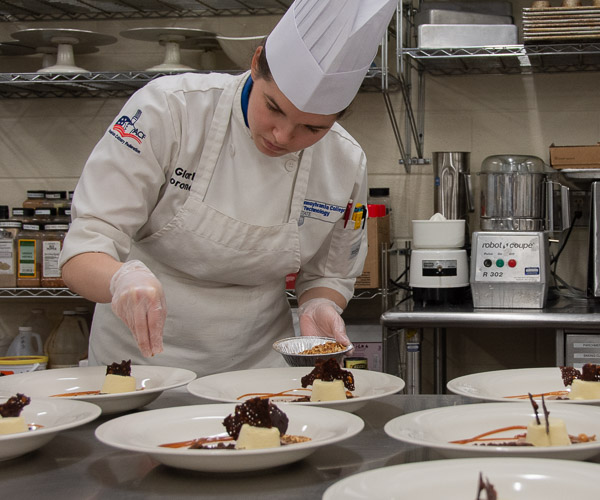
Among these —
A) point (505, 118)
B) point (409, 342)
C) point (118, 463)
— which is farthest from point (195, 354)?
point (505, 118)

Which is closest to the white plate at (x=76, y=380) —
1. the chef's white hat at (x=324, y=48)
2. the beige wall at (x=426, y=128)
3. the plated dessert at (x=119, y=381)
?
the plated dessert at (x=119, y=381)

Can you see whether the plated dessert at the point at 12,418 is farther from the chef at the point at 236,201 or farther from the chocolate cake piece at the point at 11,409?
the chef at the point at 236,201

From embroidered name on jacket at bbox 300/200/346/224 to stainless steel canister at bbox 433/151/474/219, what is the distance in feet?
3.58

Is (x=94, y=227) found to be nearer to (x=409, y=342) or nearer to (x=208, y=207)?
(x=208, y=207)

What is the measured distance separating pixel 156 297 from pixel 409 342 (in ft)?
4.70

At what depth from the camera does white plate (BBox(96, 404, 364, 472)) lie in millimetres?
773

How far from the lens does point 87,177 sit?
1435 millimetres

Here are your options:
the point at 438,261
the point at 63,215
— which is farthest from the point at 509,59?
the point at 63,215

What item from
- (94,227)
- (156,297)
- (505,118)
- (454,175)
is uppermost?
(505,118)

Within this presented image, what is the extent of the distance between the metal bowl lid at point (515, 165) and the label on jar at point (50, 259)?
4.76 ft

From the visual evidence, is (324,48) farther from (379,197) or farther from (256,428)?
(379,197)

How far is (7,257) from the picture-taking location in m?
2.68

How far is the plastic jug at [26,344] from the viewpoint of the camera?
2.82m

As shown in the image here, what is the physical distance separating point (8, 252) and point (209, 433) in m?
1.93
